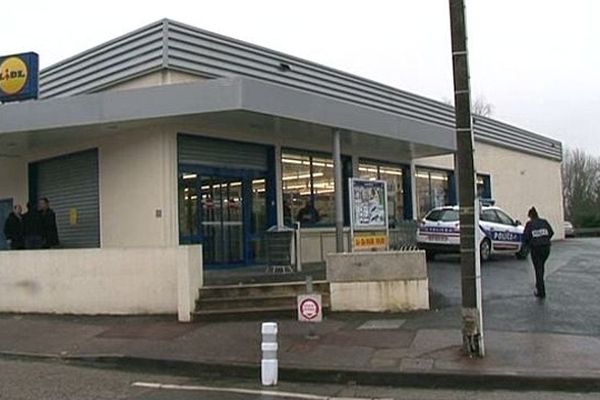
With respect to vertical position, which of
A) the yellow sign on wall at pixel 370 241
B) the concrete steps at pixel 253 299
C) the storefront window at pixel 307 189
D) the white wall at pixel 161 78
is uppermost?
the white wall at pixel 161 78

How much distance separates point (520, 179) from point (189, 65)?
74.8 feet

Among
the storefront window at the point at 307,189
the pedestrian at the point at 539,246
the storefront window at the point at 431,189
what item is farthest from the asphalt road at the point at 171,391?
the storefront window at the point at 431,189

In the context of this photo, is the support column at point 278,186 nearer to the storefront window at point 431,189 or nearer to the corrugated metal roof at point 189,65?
the corrugated metal roof at point 189,65

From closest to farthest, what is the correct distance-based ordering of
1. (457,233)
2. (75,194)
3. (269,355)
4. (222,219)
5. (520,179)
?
(269,355)
(222,219)
(75,194)
(457,233)
(520,179)

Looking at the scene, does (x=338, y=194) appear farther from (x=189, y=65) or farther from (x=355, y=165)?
(x=355, y=165)

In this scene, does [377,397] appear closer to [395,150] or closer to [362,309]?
[362,309]

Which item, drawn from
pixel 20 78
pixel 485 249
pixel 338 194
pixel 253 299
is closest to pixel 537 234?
pixel 338 194

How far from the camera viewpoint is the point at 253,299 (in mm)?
13039

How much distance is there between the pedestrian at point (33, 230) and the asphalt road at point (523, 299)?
9093 mm

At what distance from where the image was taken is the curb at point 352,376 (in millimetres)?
8258

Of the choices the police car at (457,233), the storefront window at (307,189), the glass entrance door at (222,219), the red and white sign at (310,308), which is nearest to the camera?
the red and white sign at (310,308)

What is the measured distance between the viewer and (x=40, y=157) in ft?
63.4

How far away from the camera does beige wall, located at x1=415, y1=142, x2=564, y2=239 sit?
104ft

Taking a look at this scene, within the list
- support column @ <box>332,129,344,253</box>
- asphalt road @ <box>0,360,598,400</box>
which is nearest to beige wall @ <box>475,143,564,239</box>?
support column @ <box>332,129,344,253</box>
